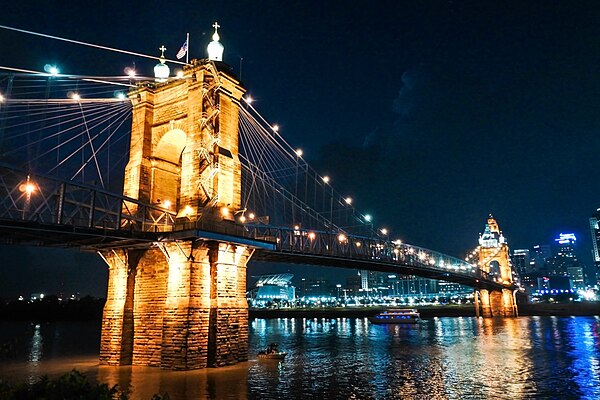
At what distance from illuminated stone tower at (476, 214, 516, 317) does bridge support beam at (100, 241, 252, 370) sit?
10384cm

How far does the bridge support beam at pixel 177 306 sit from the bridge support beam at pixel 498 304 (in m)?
103

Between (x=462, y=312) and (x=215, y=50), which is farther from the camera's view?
(x=462, y=312)

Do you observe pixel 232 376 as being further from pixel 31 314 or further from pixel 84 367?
pixel 31 314

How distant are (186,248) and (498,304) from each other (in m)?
112

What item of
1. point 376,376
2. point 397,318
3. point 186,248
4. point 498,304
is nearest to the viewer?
point 376,376

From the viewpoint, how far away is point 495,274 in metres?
137

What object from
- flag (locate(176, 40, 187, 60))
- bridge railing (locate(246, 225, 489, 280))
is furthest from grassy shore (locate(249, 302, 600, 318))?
flag (locate(176, 40, 187, 60))

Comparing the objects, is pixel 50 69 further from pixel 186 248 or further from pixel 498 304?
pixel 498 304

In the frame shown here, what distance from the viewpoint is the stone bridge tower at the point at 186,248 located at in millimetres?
27219

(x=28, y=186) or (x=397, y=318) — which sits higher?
(x=28, y=186)

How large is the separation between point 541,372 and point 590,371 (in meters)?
3.71

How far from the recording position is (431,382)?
25.2 metres

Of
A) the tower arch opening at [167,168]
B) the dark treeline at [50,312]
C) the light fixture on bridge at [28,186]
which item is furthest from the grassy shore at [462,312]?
the light fixture on bridge at [28,186]

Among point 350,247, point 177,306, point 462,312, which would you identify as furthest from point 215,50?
point 462,312
